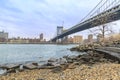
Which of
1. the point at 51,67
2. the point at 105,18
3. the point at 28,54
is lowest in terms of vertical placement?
the point at 28,54

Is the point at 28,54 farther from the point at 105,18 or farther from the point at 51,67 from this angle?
the point at 51,67

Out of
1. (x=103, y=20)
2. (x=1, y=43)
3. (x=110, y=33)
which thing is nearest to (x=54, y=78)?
(x=103, y=20)

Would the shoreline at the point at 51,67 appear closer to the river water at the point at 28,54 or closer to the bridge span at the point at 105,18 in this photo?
the river water at the point at 28,54

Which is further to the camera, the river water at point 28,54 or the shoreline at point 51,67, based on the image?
the river water at point 28,54

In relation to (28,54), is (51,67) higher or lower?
higher

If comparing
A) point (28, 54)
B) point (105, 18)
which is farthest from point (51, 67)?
point (105, 18)

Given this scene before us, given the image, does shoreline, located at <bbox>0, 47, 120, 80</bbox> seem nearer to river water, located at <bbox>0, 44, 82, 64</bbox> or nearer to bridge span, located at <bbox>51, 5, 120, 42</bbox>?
river water, located at <bbox>0, 44, 82, 64</bbox>

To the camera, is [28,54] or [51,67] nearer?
[51,67]

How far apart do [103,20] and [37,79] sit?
33.5m

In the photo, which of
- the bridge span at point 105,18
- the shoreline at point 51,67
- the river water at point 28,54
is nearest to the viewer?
the shoreline at point 51,67

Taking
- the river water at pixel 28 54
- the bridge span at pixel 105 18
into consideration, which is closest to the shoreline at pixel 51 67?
the river water at pixel 28 54

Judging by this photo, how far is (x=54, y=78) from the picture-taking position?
8977mm

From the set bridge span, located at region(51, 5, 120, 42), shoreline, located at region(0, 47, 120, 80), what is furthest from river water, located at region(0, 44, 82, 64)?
shoreline, located at region(0, 47, 120, 80)

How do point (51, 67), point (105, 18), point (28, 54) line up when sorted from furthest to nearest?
point (105, 18)
point (28, 54)
point (51, 67)
